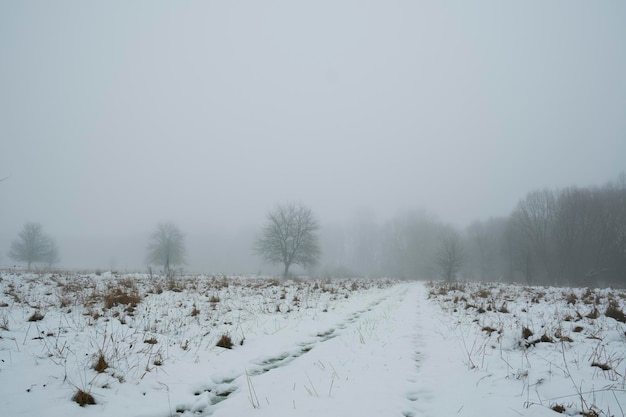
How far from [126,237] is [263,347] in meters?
150

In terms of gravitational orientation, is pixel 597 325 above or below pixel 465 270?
above

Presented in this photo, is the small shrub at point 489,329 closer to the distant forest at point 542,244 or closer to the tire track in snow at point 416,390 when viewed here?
the tire track in snow at point 416,390

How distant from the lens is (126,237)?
126875 millimetres

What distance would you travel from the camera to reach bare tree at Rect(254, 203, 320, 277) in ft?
127

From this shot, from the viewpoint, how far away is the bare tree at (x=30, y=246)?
50297 millimetres

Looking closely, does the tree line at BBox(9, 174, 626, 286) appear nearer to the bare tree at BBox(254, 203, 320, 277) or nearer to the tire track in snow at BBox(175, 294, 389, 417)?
the bare tree at BBox(254, 203, 320, 277)

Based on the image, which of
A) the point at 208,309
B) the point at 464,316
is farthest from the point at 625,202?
the point at 208,309

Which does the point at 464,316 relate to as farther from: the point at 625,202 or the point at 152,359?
the point at 625,202

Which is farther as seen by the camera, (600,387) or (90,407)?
(600,387)

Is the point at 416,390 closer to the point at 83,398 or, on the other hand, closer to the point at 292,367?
the point at 292,367

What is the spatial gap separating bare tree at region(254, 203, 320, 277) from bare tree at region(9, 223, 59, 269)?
45.9m

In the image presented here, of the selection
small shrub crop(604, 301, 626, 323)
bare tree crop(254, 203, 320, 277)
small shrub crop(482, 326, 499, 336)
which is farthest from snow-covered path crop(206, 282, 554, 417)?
bare tree crop(254, 203, 320, 277)

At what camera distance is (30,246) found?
50.3 meters

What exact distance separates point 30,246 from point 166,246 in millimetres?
26886
